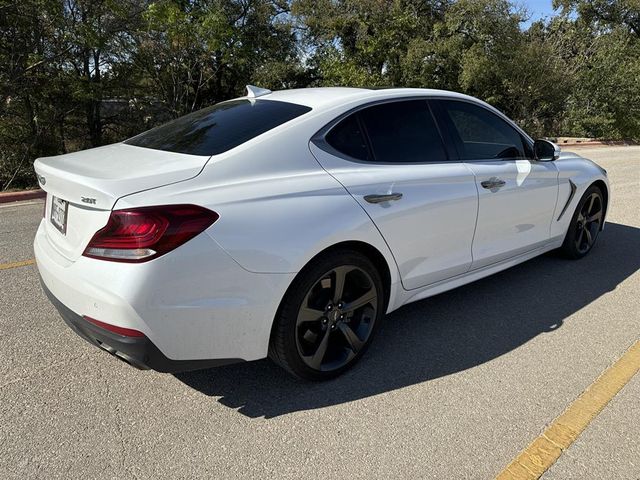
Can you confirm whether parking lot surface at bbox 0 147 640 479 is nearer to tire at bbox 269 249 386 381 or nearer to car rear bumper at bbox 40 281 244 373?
tire at bbox 269 249 386 381

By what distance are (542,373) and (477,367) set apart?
37 centimetres

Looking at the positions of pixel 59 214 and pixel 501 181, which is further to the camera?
pixel 501 181

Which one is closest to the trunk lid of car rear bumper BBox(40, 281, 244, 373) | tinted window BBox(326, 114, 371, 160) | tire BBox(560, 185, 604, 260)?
car rear bumper BBox(40, 281, 244, 373)

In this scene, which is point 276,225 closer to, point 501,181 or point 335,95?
point 335,95

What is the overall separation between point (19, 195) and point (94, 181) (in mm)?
7020

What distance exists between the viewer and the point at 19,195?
8.24m

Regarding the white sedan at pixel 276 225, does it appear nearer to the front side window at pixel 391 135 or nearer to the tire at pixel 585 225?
the front side window at pixel 391 135

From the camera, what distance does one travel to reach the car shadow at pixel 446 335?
2.80 m

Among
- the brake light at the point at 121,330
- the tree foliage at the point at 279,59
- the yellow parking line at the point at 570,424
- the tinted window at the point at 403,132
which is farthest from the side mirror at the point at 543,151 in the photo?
the tree foliage at the point at 279,59

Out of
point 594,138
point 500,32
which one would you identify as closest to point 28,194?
point 500,32

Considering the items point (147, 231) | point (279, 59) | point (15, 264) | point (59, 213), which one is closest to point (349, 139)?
point (147, 231)

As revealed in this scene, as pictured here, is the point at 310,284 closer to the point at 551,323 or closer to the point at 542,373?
the point at 542,373

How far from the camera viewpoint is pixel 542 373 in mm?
3055

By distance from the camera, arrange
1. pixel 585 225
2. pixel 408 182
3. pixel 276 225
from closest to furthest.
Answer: pixel 276 225
pixel 408 182
pixel 585 225
